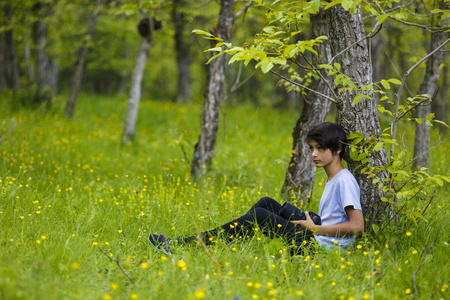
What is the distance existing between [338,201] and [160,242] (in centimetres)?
154

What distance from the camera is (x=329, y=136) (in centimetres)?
295

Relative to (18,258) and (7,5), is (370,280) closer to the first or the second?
(18,258)

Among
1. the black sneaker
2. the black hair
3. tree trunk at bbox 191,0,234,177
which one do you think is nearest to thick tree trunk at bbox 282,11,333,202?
the black hair

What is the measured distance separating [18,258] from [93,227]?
950mm

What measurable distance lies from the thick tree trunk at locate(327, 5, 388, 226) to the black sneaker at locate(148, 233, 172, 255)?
69.3 inches

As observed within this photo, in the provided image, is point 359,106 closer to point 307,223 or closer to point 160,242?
point 307,223

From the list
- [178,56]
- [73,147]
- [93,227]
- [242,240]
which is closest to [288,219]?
[242,240]

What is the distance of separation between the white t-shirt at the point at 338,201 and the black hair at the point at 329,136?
22 centimetres

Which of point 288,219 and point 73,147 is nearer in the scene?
point 288,219

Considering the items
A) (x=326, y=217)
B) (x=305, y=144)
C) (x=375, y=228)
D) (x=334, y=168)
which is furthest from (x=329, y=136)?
(x=305, y=144)

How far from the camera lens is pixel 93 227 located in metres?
3.40

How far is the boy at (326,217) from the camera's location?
279cm

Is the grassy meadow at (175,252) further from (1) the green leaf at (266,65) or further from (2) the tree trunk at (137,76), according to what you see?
(2) the tree trunk at (137,76)

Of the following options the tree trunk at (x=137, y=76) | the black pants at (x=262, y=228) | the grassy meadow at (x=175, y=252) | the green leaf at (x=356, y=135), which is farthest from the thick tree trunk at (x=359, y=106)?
the tree trunk at (x=137, y=76)
